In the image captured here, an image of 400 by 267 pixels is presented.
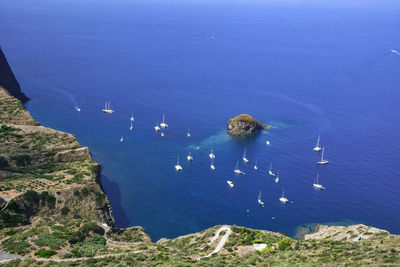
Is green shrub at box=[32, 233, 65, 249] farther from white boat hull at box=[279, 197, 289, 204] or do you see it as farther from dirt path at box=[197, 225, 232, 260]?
white boat hull at box=[279, 197, 289, 204]

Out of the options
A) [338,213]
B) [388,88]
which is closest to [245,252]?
[338,213]

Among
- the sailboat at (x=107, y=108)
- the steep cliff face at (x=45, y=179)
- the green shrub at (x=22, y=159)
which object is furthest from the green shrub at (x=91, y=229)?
the sailboat at (x=107, y=108)

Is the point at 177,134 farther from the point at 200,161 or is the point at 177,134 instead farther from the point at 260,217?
the point at 260,217

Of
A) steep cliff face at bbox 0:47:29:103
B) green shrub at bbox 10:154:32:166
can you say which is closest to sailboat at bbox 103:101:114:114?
steep cliff face at bbox 0:47:29:103

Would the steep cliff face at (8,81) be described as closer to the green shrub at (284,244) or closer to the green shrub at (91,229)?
the green shrub at (91,229)

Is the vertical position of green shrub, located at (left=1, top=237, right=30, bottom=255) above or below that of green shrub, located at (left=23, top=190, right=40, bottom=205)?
below

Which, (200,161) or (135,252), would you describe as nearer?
(135,252)

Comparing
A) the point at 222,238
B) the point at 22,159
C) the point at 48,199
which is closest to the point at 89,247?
the point at 222,238

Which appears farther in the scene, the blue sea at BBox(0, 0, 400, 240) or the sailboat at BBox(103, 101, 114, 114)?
the sailboat at BBox(103, 101, 114, 114)

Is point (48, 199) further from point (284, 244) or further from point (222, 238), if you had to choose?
point (284, 244)
